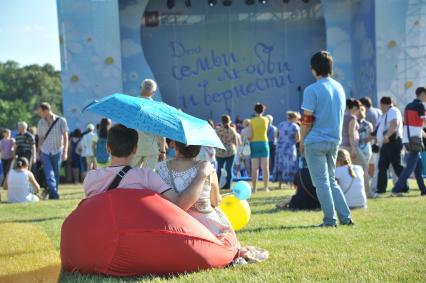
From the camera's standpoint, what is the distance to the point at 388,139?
362 inches

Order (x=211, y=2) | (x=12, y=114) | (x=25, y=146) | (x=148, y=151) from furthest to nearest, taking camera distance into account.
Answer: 1. (x=12, y=114)
2. (x=211, y=2)
3. (x=25, y=146)
4. (x=148, y=151)

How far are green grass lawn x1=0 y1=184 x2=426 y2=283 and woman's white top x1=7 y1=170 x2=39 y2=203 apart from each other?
8.33 ft

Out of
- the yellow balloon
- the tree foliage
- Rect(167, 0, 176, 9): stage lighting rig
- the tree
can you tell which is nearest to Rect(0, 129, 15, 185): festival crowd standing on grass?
Rect(167, 0, 176, 9): stage lighting rig

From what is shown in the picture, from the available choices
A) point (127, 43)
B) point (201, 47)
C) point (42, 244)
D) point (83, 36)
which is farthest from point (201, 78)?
point (42, 244)

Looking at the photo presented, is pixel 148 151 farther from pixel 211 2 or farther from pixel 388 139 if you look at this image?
pixel 211 2

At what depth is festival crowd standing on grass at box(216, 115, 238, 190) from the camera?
37.6 ft

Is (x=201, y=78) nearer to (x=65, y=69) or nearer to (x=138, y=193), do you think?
(x=65, y=69)

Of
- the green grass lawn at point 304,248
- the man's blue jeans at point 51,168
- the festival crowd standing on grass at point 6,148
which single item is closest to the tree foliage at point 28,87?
the festival crowd standing on grass at point 6,148

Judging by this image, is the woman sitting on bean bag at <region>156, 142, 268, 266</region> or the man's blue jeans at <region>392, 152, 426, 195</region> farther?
the man's blue jeans at <region>392, 152, 426, 195</region>

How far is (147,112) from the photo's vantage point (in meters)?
4.04

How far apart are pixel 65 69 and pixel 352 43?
27.7ft

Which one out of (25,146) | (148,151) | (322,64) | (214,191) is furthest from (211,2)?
(214,191)

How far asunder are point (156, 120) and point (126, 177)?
43 cm

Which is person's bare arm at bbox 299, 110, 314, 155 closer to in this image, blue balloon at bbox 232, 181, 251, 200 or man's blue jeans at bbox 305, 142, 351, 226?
man's blue jeans at bbox 305, 142, 351, 226
